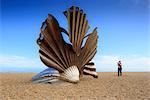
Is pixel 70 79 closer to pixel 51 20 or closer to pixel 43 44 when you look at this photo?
pixel 43 44

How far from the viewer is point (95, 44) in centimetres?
1834

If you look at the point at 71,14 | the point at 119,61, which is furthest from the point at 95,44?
the point at 119,61

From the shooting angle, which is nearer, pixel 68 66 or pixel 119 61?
pixel 68 66

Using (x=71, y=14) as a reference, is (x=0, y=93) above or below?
below

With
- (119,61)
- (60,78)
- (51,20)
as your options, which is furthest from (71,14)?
(119,61)

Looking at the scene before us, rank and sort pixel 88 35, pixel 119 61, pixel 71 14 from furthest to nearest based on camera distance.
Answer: pixel 119 61, pixel 88 35, pixel 71 14

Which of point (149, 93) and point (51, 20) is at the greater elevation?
point (51, 20)

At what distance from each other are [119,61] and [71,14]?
9.35 metres

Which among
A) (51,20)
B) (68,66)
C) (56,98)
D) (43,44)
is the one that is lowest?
(56,98)

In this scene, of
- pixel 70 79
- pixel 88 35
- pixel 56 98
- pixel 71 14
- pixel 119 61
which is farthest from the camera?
pixel 119 61

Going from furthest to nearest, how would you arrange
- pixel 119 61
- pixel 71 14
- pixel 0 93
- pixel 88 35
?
pixel 119 61 < pixel 88 35 < pixel 71 14 < pixel 0 93

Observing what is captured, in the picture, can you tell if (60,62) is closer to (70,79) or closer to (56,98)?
(70,79)

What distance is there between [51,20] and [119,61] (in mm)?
10300

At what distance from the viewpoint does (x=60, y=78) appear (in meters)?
15.6
